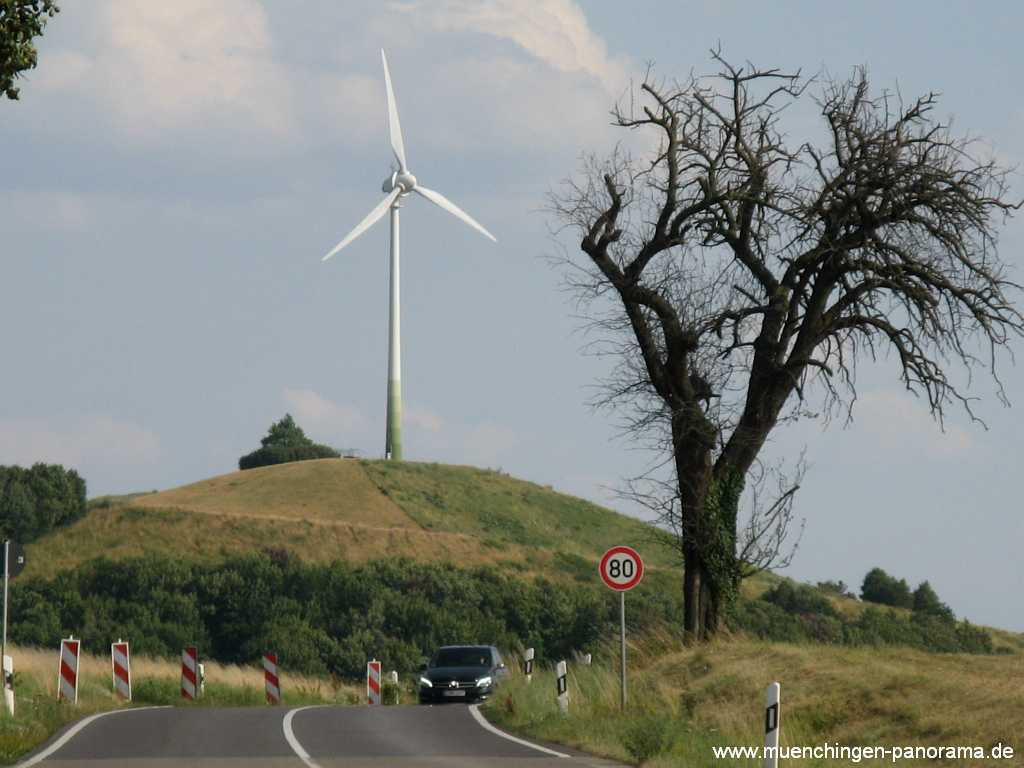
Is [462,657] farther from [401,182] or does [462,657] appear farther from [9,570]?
[401,182]

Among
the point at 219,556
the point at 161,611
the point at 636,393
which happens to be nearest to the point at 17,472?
the point at 219,556

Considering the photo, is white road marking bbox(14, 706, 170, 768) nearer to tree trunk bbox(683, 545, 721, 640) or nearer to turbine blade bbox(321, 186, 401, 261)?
tree trunk bbox(683, 545, 721, 640)

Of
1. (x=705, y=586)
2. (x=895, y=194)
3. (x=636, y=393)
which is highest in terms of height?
(x=895, y=194)

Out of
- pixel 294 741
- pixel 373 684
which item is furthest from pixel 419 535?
pixel 294 741

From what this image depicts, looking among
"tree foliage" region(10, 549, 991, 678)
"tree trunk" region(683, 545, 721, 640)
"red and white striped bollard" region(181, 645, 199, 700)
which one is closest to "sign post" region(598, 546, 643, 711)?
"tree trunk" region(683, 545, 721, 640)

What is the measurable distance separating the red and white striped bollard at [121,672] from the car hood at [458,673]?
243 inches

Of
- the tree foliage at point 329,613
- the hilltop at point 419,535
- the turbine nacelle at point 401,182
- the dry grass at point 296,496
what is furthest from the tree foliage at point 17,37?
the dry grass at point 296,496

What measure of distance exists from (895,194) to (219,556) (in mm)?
60983

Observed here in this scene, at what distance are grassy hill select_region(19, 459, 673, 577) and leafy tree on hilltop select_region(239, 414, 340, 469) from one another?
11.0 meters

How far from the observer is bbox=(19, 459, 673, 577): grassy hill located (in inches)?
3511

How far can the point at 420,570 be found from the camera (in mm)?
85062

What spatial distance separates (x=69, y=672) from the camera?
29031 millimetres

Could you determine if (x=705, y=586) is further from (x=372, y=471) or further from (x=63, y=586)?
(x=372, y=471)

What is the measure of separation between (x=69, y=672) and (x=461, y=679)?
28.0ft
